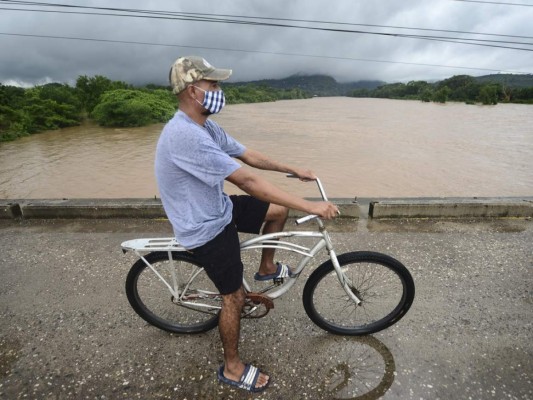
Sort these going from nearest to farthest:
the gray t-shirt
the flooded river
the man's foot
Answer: the gray t-shirt, the man's foot, the flooded river

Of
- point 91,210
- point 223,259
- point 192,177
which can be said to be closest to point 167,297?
point 223,259

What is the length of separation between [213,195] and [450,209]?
401 centimetres

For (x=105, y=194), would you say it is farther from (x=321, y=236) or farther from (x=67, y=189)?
(x=321, y=236)

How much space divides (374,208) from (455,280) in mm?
1540

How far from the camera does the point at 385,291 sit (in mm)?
2811

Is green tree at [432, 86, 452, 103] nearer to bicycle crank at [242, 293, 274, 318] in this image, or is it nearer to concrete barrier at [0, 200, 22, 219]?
concrete barrier at [0, 200, 22, 219]

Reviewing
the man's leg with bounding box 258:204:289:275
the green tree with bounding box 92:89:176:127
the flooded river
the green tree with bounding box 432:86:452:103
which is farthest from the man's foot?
the green tree with bounding box 432:86:452:103

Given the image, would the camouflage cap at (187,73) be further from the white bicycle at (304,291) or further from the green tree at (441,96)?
the green tree at (441,96)

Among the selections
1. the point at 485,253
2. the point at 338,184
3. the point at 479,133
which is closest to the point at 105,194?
the point at 338,184

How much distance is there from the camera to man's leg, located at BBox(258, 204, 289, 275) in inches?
93.5

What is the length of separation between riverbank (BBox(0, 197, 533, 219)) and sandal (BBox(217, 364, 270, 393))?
8.78ft

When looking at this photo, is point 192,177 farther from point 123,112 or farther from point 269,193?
point 123,112

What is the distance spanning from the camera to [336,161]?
12133 millimetres

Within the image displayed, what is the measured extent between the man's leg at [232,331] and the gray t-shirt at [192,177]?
45 centimetres
